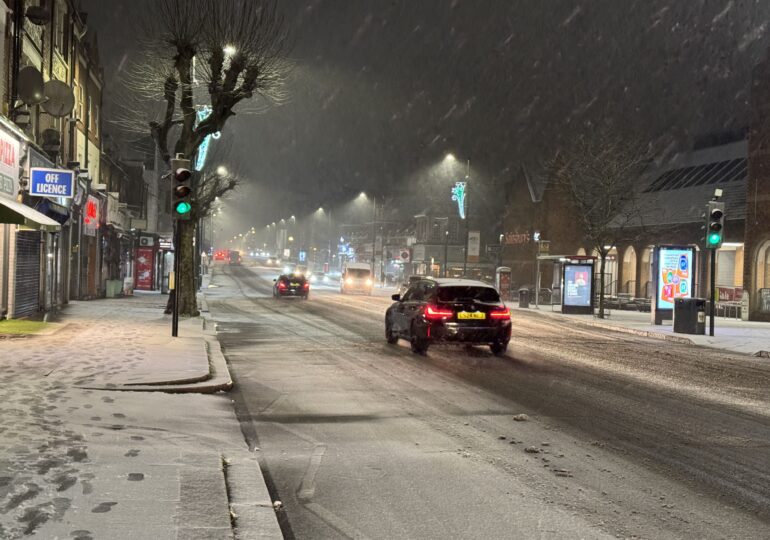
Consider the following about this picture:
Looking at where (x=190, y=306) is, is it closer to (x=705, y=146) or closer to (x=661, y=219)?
(x=661, y=219)

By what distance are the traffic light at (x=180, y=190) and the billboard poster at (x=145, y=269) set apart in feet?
91.7

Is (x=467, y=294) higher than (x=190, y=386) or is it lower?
higher

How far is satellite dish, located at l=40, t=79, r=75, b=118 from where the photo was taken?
19.7 meters

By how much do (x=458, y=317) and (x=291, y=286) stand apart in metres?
25.0

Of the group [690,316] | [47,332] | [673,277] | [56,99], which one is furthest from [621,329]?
[56,99]

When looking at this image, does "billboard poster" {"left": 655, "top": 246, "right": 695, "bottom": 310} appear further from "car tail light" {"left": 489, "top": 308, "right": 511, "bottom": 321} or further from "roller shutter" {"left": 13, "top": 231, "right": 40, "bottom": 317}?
"roller shutter" {"left": 13, "top": 231, "right": 40, "bottom": 317}

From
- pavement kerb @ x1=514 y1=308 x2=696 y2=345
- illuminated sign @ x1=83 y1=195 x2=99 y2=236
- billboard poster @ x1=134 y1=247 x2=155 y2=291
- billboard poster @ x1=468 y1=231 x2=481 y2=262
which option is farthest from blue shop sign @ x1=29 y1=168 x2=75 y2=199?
billboard poster @ x1=468 y1=231 x2=481 y2=262

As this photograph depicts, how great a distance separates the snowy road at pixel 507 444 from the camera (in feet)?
16.8

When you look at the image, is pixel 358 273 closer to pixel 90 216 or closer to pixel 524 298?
pixel 524 298

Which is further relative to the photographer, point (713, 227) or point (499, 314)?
point (713, 227)

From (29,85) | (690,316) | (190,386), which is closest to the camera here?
(190,386)

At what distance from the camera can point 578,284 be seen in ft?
105

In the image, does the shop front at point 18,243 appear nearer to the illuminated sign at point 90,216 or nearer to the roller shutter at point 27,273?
the roller shutter at point 27,273

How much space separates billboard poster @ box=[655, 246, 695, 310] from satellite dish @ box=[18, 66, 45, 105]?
19779mm
